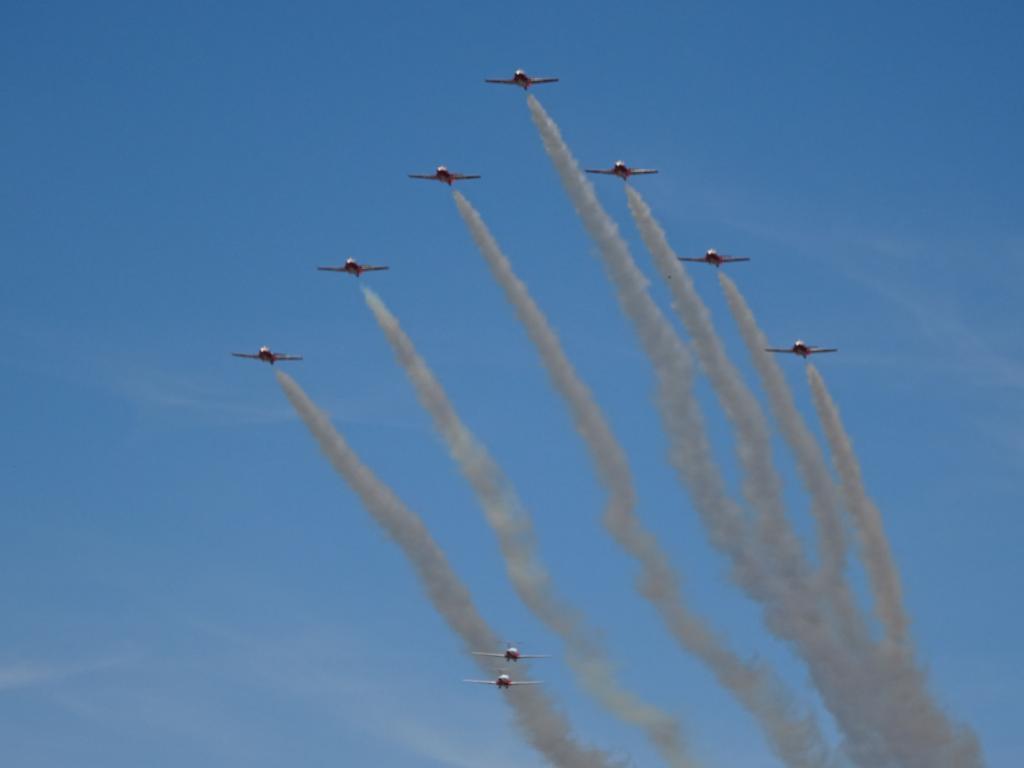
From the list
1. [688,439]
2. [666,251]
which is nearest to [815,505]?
[688,439]

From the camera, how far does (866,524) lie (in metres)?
137

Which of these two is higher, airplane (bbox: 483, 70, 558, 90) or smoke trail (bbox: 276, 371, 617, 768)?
airplane (bbox: 483, 70, 558, 90)

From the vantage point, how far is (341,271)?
475 feet

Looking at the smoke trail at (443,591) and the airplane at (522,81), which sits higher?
the airplane at (522,81)

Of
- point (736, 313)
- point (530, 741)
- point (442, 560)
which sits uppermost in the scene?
point (736, 313)

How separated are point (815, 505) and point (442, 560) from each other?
73.1 ft

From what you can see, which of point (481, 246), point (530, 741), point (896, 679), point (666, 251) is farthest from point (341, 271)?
point (896, 679)

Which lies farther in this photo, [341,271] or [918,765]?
[341,271]

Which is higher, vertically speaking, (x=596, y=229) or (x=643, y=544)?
(x=596, y=229)

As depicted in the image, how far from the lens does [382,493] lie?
136375 millimetres

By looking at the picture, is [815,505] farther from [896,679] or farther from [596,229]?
[596,229]

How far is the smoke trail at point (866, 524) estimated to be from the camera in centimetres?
13575

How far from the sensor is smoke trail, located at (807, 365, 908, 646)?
5344 inches

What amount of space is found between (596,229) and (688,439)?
1361 cm
